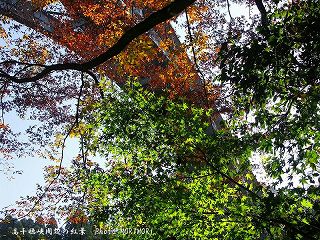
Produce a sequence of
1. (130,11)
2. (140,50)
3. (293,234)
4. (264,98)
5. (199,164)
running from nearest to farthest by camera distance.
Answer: (293,234) → (264,98) → (199,164) → (140,50) → (130,11)

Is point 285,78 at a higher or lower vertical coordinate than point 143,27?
lower

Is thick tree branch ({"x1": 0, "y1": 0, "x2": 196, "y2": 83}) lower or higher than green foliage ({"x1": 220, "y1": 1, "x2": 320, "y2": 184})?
higher

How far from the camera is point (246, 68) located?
3.77 meters

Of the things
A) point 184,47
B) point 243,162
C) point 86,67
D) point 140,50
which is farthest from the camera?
point 184,47

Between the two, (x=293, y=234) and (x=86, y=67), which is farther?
(x=86, y=67)

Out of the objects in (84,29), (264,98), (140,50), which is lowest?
(264,98)

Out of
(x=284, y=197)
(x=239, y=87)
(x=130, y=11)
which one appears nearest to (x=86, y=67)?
(x=239, y=87)

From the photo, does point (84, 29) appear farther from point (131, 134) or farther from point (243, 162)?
point (243, 162)

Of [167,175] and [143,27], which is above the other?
[143,27]

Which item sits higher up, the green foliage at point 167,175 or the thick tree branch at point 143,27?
the thick tree branch at point 143,27

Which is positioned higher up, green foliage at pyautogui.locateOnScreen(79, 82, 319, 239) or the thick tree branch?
the thick tree branch

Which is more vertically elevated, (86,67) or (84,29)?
(84,29)

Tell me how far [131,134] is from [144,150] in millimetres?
357

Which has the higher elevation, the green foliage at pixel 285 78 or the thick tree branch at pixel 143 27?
the thick tree branch at pixel 143 27
